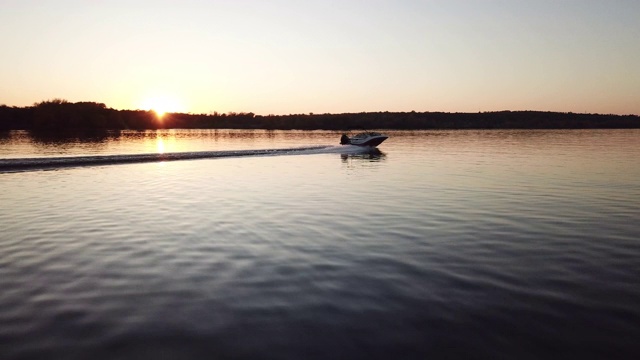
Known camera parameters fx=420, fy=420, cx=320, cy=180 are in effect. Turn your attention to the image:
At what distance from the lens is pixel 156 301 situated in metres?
9.33

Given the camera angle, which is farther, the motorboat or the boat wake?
the motorboat

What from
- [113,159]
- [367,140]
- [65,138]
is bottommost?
[113,159]

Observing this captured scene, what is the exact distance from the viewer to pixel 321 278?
1084 centimetres

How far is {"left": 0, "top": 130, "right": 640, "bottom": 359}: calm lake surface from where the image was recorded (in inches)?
296

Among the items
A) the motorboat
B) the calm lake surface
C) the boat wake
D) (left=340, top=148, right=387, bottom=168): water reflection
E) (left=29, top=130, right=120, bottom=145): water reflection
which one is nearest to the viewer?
the calm lake surface

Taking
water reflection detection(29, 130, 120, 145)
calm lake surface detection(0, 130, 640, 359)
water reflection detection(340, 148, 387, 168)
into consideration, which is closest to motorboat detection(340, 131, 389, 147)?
water reflection detection(340, 148, 387, 168)

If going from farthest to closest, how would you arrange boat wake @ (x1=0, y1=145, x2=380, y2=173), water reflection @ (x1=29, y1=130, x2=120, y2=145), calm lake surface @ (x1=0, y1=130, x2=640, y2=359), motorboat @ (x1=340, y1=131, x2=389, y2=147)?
water reflection @ (x1=29, y1=130, x2=120, y2=145), motorboat @ (x1=340, y1=131, x2=389, y2=147), boat wake @ (x1=0, y1=145, x2=380, y2=173), calm lake surface @ (x1=0, y1=130, x2=640, y2=359)

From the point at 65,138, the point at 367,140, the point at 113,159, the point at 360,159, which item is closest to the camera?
the point at 113,159

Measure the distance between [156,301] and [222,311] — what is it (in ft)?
5.48

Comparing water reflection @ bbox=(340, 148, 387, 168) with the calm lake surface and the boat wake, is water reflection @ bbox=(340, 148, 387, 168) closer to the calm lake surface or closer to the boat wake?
the boat wake

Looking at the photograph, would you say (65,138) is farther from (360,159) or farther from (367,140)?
(360,159)

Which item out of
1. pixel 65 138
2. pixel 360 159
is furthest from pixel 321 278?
pixel 65 138

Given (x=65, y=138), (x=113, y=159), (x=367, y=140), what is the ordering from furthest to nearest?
(x=65, y=138), (x=367, y=140), (x=113, y=159)

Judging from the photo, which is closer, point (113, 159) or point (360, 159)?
point (113, 159)
